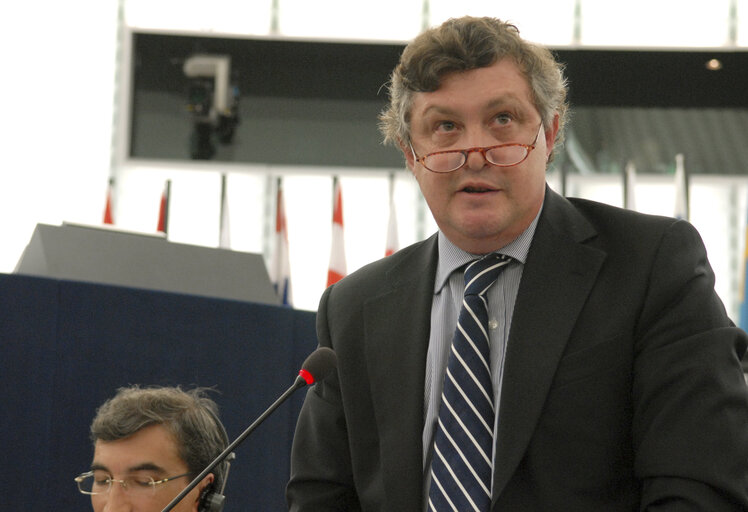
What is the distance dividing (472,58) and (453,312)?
434 millimetres

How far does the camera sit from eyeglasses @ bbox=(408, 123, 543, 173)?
1827mm

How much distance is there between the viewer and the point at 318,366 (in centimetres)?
185

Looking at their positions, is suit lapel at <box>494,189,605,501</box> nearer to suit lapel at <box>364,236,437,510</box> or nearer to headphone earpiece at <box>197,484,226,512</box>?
suit lapel at <box>364,236,437,510</box>

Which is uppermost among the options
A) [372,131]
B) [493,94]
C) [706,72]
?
[706,72]

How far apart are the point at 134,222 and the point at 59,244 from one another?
898cm

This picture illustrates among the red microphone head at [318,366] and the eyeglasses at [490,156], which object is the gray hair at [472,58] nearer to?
the eyeglasses at [490,156]

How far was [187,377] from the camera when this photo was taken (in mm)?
3578

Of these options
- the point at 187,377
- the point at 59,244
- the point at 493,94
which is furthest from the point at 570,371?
the point at 59,244

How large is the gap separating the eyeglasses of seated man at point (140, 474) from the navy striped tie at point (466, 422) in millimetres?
949

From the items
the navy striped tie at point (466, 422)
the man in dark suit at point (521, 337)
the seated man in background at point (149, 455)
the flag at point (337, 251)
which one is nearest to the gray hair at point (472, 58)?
the man in dark suit at point (521, 337)

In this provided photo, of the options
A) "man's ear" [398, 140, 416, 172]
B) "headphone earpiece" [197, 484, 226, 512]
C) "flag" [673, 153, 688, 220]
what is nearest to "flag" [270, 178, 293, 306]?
"flag" [673, 153, 688, 220]

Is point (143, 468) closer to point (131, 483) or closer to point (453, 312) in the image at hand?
point (131, 483)

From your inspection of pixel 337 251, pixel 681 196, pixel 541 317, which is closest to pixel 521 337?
pixel 541 317

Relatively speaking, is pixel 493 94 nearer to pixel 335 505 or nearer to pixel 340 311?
pixel 340 311
